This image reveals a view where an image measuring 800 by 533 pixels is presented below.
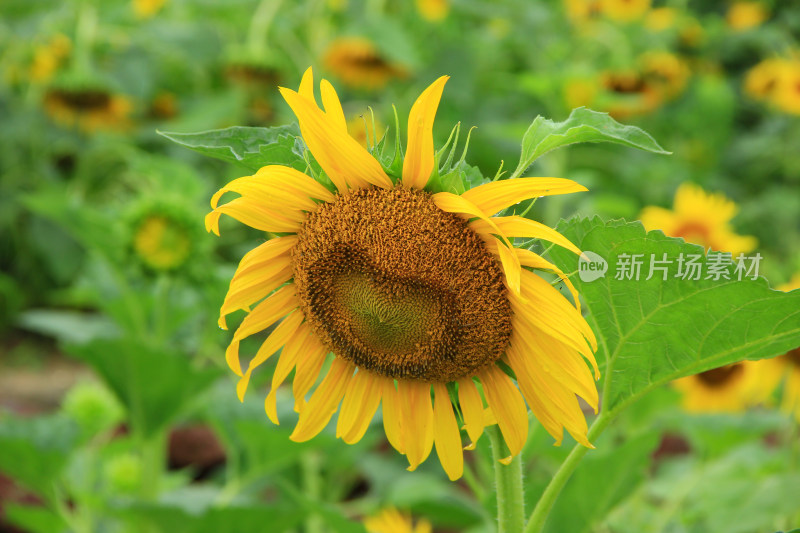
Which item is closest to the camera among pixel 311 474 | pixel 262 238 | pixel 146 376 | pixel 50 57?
pixel 262 238

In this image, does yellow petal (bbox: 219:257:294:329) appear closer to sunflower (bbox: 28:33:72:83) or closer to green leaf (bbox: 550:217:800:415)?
green leaf (bbox: 550:217:800:415)

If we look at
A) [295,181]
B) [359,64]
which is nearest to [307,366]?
[295,181]

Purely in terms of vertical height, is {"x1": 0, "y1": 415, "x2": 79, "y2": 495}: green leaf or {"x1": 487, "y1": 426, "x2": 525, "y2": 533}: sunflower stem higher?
{"x1": 487, "y1": 426, "x2": 525, "y2": 533}: sunflower stem

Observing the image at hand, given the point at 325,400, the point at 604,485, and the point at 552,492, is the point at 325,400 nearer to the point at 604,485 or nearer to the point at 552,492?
the point at 552,492

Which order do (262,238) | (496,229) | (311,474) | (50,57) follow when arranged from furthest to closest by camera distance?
(50,57) → (311,474) → (262,238) → (496,229)

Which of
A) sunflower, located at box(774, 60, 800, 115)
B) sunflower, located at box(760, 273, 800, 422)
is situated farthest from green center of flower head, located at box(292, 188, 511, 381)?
sunflower, located at box(774, 60, 800, 115)
